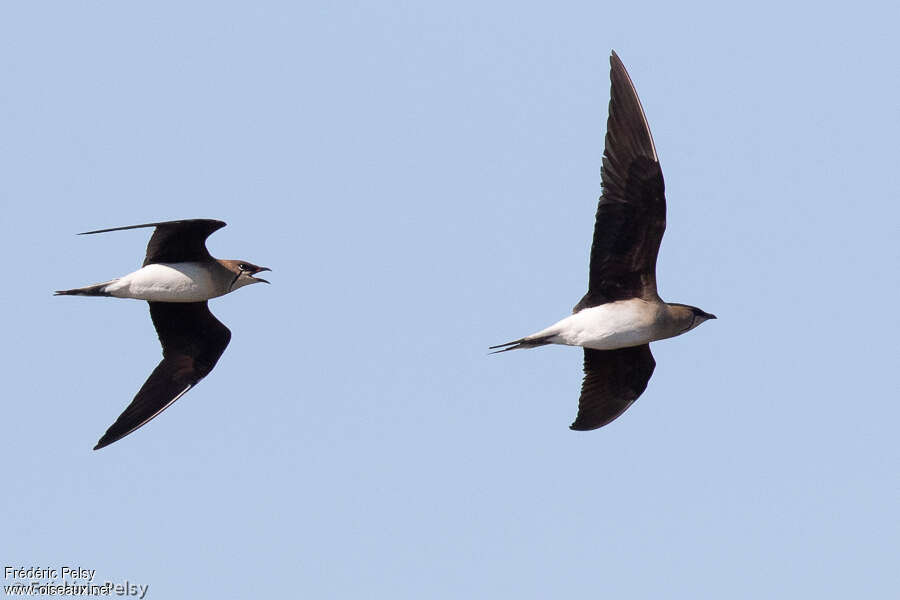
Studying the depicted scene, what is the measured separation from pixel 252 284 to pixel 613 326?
13.5ft

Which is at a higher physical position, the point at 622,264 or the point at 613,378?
the point at 622,264

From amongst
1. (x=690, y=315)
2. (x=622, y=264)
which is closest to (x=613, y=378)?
(x=690, y=315)

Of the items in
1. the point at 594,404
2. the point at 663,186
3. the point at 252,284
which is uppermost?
the point at 663,186

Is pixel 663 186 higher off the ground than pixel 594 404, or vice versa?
pixel 663 186

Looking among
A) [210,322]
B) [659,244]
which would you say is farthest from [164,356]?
[659,244]

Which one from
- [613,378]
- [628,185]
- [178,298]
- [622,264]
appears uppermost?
[628,185]

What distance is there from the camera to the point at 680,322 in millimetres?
17609

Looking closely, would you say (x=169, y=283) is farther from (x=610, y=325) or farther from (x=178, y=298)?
(x=610, y=325)

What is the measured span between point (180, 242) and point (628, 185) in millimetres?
4785

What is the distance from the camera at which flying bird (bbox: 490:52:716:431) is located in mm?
16594

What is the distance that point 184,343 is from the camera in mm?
18438

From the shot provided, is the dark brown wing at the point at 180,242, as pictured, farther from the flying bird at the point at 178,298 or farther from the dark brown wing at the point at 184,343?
the dark brown wing at the point at 184,343

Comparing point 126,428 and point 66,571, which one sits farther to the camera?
point 126,428

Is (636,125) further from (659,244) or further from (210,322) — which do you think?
(210,322)
